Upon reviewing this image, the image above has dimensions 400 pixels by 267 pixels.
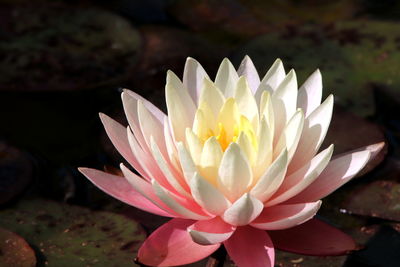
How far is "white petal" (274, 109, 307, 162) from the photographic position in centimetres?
126

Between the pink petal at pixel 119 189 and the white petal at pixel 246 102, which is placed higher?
the white petal at pixel 246 102

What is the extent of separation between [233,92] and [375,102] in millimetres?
980

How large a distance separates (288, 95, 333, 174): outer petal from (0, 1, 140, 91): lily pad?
114 cm

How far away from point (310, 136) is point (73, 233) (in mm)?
692

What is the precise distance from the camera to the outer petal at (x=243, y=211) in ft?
3.83

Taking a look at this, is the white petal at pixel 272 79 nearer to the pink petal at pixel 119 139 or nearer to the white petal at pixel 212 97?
the white petal at pixel 212 97

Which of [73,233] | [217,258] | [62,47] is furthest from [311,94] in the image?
[62,47]

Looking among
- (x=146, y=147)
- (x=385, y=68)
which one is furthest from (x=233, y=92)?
(x=385, y=68)

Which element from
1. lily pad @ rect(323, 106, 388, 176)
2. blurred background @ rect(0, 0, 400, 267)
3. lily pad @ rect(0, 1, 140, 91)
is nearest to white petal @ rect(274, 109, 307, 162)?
blurred background @ rect(0, 0, 400, 267)

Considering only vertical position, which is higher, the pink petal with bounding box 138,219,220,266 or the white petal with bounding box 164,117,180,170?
the white petal with bounding box 164,117,180,170

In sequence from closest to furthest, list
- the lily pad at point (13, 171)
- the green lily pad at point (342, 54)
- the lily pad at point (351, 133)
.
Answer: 1. the lily pad at point (13, 171)
2. the lily pad at point (351, 133)
3. the green lily pad at point (342, 54)

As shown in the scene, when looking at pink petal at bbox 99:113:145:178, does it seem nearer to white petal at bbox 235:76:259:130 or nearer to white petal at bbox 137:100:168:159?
white petal at bbox 137:100:168:159

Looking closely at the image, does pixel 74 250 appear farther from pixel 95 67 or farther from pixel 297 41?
pixel 297 41

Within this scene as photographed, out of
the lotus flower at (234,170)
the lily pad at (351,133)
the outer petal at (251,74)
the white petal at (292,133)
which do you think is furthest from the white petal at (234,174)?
the lily pad at (351,133)
